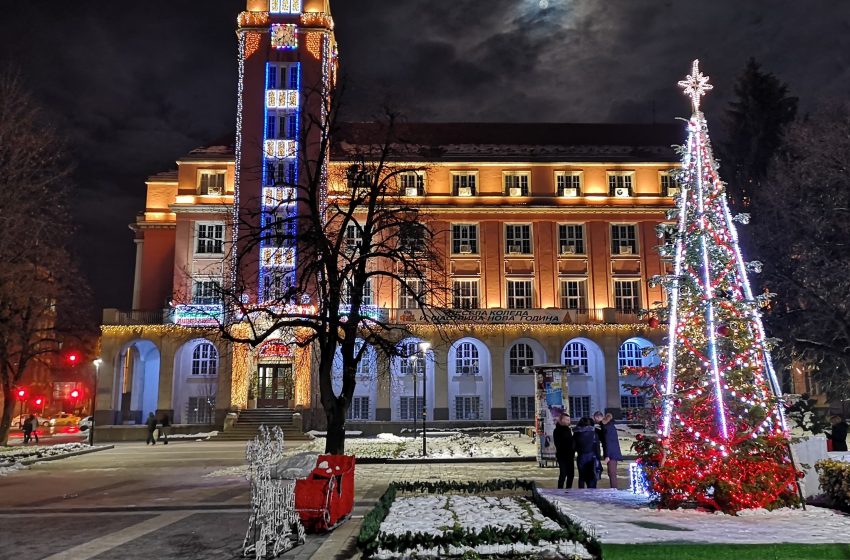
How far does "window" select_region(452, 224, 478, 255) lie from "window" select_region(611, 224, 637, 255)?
1008cm

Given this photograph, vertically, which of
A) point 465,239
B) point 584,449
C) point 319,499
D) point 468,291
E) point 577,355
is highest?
point 465,239

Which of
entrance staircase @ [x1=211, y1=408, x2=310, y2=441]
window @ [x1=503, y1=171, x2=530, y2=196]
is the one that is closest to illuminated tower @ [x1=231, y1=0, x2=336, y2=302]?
entrance staircase @ [x1=211, y1=408, x2=310, y2=441]

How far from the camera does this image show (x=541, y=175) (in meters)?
49.7

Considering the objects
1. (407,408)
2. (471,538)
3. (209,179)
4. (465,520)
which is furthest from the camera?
(209,179)

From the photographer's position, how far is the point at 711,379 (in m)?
12.4

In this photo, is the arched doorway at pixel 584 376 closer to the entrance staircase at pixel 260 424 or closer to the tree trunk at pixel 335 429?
the entrance staircase at pixel 260 424

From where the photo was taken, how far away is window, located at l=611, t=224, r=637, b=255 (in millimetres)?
48438

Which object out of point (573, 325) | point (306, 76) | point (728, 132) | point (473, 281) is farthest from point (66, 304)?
point (728, 132)

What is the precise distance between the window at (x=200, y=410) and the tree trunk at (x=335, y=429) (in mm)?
28591

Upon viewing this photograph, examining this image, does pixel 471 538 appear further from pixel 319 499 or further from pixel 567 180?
pixel 567 180

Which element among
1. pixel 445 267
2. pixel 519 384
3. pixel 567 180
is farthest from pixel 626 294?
pixel 445 267

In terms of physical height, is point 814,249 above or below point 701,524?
above

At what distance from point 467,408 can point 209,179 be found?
24494 mm

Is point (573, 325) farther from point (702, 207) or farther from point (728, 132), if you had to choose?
point (702, 207)
